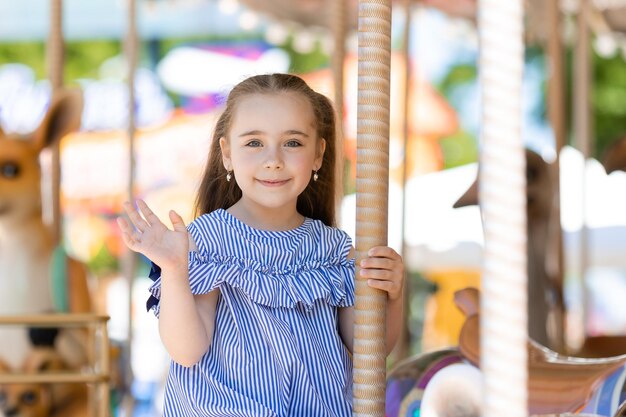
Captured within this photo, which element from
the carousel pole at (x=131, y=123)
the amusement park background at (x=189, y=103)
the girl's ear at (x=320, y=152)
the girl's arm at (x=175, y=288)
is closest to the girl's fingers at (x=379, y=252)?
the girl's arm at (x=175, y=288)

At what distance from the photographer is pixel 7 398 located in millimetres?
2396

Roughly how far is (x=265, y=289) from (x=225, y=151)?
0.23m

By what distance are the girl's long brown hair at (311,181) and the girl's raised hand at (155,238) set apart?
1.02ft

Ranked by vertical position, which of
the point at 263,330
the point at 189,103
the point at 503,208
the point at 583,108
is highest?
the point at 189,103

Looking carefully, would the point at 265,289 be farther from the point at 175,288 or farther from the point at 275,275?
the point at 175,288

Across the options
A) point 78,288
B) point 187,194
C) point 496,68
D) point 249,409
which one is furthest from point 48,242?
point 187,194

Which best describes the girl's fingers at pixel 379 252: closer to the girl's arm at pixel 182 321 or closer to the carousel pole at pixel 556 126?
the girl's arm at pixel 182 321

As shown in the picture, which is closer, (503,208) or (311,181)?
(503,208)

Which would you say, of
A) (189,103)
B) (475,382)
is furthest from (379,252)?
(189,103)

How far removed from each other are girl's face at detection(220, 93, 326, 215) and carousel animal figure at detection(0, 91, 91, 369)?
1.16 metres

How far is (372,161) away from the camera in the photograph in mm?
1139

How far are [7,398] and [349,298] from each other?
1.27m

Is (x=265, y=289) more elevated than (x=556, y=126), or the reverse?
(x=556, y=126)

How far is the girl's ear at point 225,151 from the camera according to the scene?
146 cm
